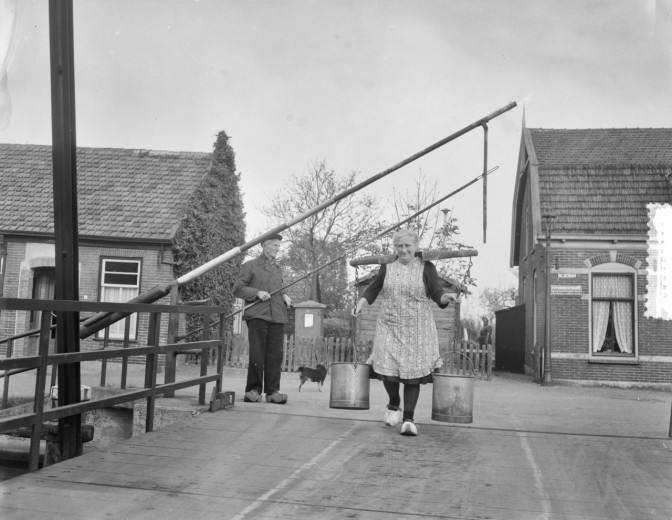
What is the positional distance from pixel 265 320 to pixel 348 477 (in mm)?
3527

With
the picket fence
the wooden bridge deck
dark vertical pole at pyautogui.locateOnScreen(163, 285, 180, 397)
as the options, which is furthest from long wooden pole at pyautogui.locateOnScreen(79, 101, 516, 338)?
the picket fence

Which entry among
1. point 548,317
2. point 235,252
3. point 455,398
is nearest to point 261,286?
point 235,252

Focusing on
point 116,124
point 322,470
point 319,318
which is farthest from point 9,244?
point 322,470

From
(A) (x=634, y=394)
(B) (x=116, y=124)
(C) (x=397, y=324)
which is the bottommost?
(A) (x=634, y=394)

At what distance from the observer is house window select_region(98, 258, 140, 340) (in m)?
16.0

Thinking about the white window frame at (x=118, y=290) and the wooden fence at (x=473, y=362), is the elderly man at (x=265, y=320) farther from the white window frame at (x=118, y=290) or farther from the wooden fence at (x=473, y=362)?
the wooden fence at (x=473, y=362)

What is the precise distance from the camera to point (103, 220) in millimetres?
15789

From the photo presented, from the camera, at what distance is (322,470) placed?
14.8 ft

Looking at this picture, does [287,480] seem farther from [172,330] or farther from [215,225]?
[215,225]

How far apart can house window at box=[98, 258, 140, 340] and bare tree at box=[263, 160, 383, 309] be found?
4.81 m

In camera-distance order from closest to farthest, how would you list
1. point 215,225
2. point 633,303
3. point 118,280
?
point 215,225
point 633,303
point 118,280

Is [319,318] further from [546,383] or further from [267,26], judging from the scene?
[267,26]

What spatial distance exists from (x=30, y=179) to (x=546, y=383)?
12495 mm

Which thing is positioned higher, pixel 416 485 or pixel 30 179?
pixel 30 179
